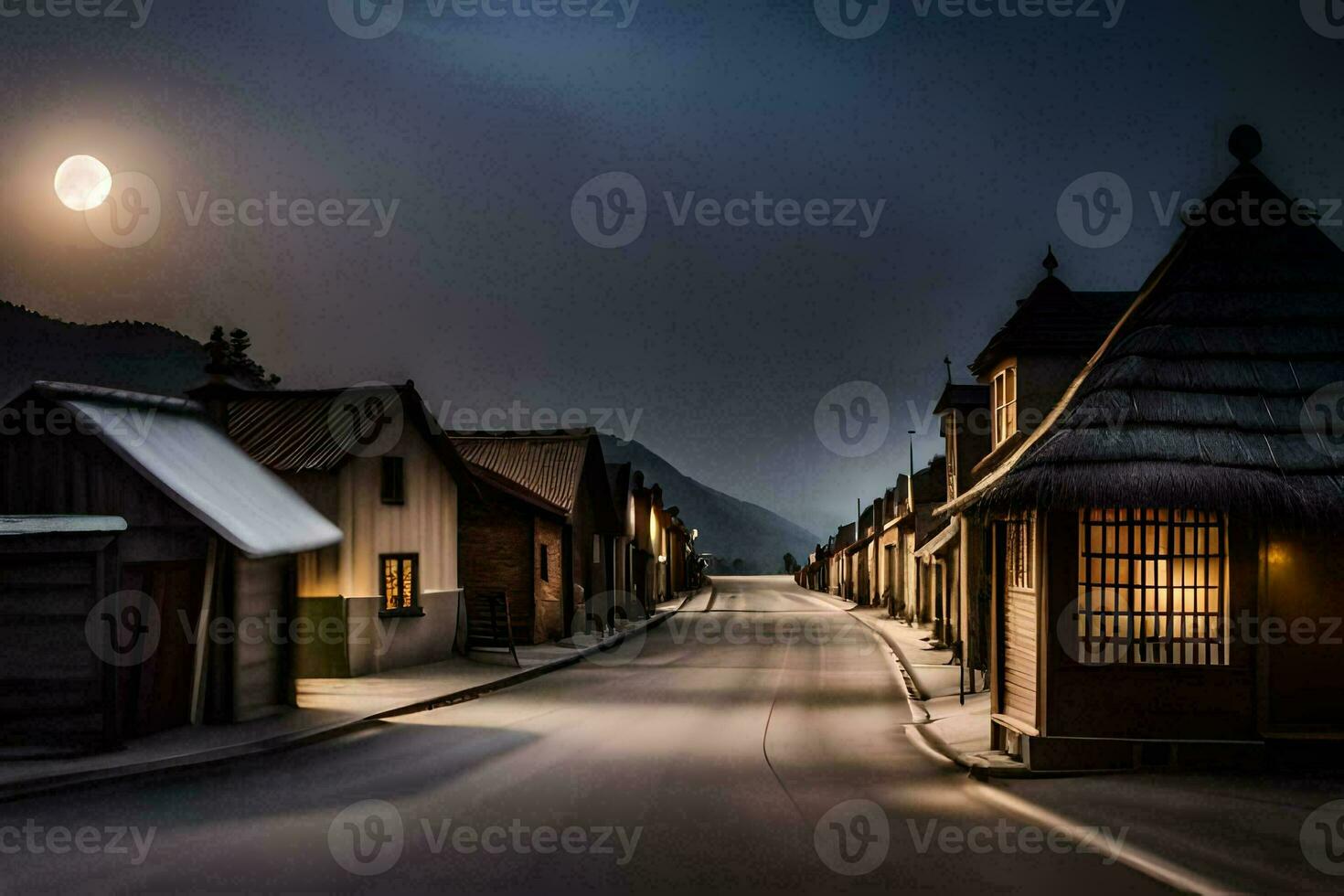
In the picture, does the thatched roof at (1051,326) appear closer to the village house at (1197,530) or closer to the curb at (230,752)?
the village house at (1197,530)

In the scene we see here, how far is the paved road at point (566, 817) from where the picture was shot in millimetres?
8047

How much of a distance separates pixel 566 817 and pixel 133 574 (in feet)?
25.2

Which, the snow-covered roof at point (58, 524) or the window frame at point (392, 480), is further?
the window frame at point (392, 480)

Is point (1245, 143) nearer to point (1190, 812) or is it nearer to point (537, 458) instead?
point (1190, 812)

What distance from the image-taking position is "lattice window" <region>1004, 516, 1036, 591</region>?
540 inches

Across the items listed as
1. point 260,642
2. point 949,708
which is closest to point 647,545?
point 949,708

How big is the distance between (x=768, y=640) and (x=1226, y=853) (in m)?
28.0

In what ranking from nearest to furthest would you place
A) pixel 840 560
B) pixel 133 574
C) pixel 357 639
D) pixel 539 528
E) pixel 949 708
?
pixel 133 574, pixel 949 708, pixel 357 639, pixel 539 528, pixel 840 560

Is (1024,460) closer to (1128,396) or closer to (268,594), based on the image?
(1128,396)

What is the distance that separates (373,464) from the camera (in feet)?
81.0

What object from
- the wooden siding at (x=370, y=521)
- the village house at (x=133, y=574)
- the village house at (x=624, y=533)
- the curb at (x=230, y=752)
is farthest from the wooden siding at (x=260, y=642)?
the village house at (x=624, y=533)

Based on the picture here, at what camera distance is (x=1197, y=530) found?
1298 cm

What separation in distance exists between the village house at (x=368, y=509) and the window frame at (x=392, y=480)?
0.9 inches

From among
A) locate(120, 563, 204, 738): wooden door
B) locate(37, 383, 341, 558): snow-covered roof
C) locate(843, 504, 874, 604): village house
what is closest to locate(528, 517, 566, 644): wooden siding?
locate(37, 383, 341, 558): snow-covered roof
